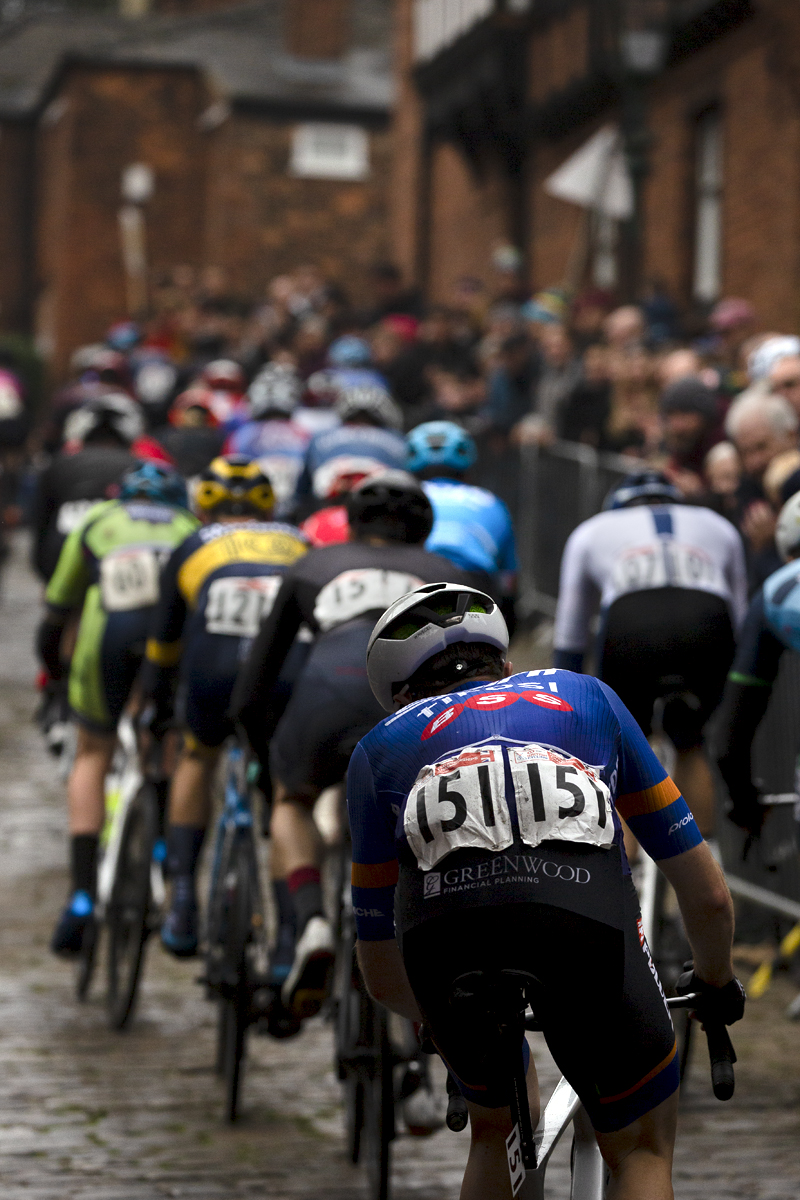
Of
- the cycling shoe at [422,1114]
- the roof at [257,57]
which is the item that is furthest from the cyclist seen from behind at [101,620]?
the roof at [257,57]

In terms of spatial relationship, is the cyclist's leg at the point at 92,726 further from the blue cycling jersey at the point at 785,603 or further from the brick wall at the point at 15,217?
the brick wall at the point at 15,217

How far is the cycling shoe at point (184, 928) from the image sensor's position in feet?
24.3

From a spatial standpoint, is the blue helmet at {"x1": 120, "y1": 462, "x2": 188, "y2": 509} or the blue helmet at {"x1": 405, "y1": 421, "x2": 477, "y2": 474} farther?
the blue helmet at {"x1": 120, "y1": 462, "x2": 188, "y2": 509}

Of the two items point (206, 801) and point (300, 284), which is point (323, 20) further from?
point (206, 801)

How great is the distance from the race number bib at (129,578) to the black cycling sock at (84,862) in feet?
3.31

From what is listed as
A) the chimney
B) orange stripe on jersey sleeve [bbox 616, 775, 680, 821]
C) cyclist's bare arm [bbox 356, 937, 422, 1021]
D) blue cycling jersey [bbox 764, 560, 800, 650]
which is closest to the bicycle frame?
blue cycling jersey [bbox 764, 560, 800, 650]

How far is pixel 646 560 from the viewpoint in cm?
712

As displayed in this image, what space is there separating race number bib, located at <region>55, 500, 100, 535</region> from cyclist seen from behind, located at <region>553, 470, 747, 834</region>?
4053 millimetres

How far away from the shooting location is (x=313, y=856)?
637 cm

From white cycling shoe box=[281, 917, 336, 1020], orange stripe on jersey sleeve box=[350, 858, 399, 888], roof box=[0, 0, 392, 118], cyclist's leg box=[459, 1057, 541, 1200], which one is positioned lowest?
white cycling shoe box=[281, 917, 336, 1020]

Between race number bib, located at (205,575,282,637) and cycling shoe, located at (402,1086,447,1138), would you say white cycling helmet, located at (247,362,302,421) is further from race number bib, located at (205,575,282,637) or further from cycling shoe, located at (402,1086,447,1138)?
cycling shoe, located at (402,1086,447,1138)

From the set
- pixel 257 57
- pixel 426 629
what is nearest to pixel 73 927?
pixel 426 629

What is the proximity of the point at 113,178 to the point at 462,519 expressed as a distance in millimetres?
39404

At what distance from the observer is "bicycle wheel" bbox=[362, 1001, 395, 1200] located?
5.67m
